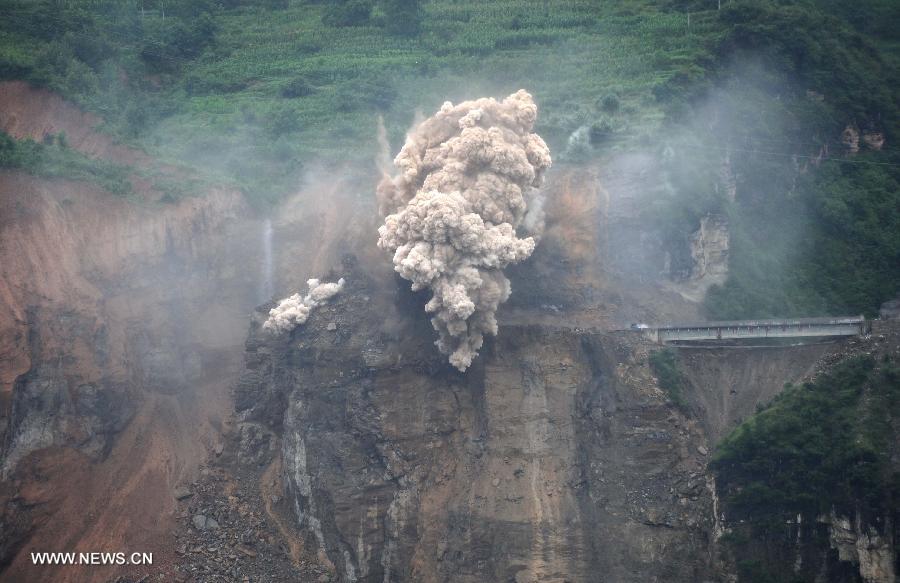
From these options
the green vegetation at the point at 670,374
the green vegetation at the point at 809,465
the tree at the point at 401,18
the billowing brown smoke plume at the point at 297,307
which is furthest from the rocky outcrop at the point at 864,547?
the tree at the point at 401,18

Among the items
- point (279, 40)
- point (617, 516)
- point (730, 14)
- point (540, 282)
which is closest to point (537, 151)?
point (540, 282)

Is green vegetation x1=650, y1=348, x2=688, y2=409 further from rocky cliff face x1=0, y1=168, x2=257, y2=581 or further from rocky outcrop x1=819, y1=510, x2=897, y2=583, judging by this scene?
rocky cliff face x1=0, y1=168, x2=257, y2=581

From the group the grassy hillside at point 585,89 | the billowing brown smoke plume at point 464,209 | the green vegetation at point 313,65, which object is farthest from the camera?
the green vegetation at point 313,65

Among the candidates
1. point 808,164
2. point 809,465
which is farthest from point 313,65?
point 809,465

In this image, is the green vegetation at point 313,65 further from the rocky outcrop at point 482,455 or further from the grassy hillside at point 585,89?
the rocky outcrop at point 482,455

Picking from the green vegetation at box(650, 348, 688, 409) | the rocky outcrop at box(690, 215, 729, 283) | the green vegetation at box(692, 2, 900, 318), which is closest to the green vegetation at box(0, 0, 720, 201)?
the green vegetation at box(692, 2, 900, 318)

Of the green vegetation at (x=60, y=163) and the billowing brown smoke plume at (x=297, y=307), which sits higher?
the green vegetation at (x=60, y=163)
